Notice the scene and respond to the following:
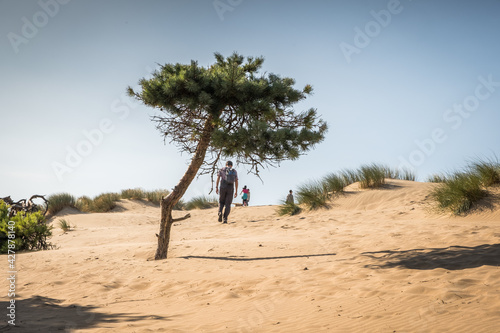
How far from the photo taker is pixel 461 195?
11.5 m

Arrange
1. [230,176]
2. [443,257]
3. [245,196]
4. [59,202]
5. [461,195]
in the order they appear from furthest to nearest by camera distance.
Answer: [59,202] → [245,196] → [230,176] → [461,195] → [443,257]

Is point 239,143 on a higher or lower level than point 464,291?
higher

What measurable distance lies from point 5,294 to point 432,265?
7.01 m

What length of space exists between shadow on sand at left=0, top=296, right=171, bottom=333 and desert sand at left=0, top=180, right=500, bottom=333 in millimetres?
14

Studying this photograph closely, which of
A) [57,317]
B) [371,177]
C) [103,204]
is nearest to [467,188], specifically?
[371,177]

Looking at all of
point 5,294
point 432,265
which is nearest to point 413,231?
point 432,265

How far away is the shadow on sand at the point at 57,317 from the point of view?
4136 mm

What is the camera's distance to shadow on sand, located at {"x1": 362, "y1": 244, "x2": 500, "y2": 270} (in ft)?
20.3

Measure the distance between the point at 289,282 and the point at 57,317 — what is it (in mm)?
3214

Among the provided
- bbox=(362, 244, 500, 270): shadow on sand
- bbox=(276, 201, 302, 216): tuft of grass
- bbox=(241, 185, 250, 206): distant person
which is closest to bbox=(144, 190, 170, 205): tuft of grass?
bbox=(241, 185, 250, 206): distant person

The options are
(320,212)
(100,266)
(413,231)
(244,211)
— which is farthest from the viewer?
(244,211)

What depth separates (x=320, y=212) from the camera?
14516 mm

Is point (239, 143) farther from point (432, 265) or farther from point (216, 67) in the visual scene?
point (432, 265)

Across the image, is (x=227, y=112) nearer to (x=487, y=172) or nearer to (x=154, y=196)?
(x=487, y=172)
